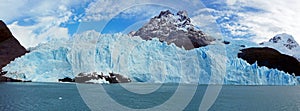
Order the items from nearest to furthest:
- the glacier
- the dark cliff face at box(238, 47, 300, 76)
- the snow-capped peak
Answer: the glacier → the dark cliff face at box(238, 47, 300, 76) → the snow-capped peak

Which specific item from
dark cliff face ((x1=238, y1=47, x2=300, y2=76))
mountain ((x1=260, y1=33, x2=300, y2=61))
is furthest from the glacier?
mountain ((x1=260, y1=33, x2=300, y2=61))

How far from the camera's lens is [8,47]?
5744 centimetres

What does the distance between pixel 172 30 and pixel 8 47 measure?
4480 centimetres

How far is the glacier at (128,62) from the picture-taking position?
141 feet

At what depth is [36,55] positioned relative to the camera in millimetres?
42969

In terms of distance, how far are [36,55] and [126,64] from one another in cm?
1184

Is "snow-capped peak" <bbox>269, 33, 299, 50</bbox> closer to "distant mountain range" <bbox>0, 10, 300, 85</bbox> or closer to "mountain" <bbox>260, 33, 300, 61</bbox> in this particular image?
"mountain" <bbox>260, 33, 300, 61</bbox>

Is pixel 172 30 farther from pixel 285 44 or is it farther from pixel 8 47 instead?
pixel 285 44

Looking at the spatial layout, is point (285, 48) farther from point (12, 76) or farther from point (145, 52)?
point (12, 76)

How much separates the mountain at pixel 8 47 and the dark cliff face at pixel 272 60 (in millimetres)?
41316

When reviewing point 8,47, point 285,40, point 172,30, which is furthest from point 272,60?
point 285,40

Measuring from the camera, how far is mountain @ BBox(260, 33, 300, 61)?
11606 centimetres

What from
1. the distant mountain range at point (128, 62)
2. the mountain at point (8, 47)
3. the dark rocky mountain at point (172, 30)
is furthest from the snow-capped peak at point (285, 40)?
the mountain at point (8, 47)

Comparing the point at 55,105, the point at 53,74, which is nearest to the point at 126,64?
the point at 53,74
